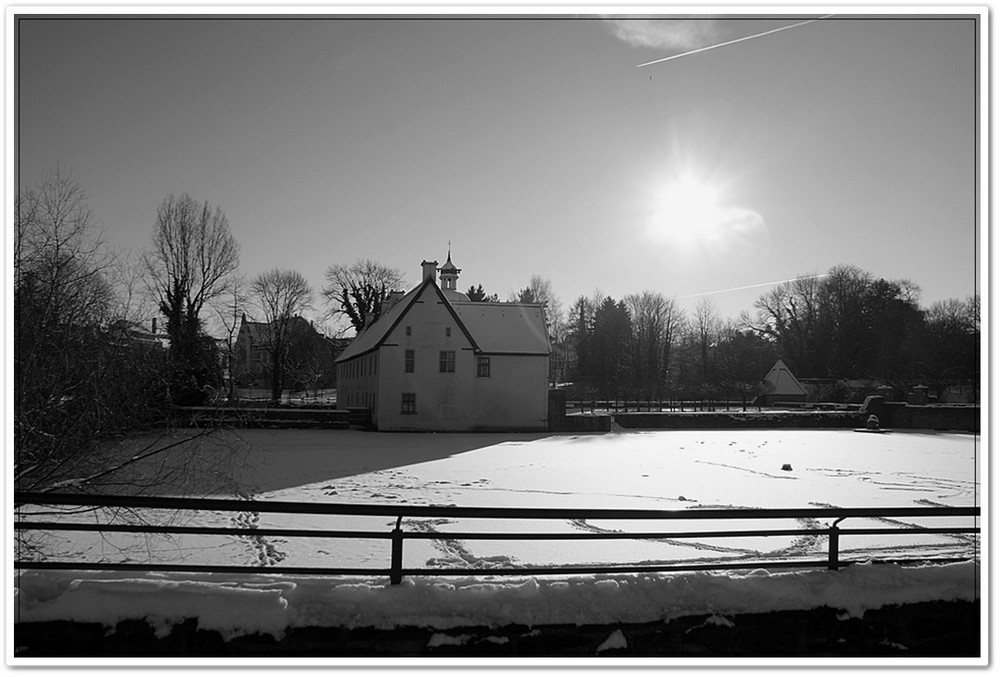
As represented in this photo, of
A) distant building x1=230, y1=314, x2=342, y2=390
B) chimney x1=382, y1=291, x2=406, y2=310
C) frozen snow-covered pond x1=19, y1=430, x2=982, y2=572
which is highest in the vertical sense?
chimney x1=382, y1=291, x2=406, y2=310

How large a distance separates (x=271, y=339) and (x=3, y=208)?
50154mm

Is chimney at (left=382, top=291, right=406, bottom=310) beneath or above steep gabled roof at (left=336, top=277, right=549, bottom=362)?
above

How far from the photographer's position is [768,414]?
39.3m

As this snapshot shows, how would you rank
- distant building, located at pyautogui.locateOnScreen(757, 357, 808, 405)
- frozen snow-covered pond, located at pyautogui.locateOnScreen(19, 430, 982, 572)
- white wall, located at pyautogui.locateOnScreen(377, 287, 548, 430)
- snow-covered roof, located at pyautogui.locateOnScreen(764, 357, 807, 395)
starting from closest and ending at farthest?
frozen snow-covered pond, located at pyautogui.locateOnScreen(19, 430, 982, 572) < white wall, located at pyautogui.locateOnScreen(377, 287, 548, 430) < distant building, located at pyautogui.locateOnScreen(757, 357, 808, 405) < snow-covered roof, located at pyautogui.locateOnScreen(764, 357, 807, 395)

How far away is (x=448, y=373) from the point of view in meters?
35.3

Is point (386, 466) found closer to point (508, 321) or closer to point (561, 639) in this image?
point (561, 639)

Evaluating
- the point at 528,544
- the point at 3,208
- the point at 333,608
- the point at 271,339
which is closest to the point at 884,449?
the point at 528,544

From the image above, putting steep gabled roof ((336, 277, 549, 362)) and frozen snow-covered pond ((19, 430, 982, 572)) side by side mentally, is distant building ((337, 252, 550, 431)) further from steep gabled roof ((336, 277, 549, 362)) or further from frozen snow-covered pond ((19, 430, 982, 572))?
frozen snow-covered pond ((19, 430, 982, 572))

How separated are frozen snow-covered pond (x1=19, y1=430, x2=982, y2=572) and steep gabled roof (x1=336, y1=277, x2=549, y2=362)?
642 centimetres

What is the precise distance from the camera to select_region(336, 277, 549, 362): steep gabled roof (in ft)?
117

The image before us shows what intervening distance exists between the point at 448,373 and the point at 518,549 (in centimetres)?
2635

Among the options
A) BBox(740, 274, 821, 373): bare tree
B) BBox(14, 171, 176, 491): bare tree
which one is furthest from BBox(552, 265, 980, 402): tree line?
BBox(14, 171, 176, 491): bare tree

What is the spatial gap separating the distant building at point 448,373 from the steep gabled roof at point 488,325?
0.06 metres
